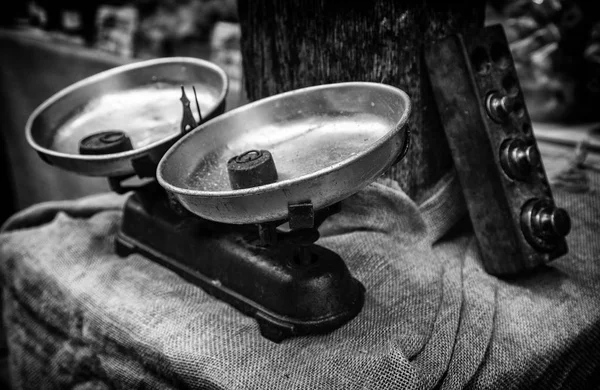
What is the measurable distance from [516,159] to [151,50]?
3038 mm

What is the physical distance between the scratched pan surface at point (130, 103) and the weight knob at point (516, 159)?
2.86 ft

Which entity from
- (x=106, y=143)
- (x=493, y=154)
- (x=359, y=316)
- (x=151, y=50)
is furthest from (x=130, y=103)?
(x=151, y=50)

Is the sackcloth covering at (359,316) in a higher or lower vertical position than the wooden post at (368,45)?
lower

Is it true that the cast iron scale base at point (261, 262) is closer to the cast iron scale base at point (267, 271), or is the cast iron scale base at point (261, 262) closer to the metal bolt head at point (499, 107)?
the cast iron scale base at point (267, 271)

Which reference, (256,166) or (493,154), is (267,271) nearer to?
(256,166)

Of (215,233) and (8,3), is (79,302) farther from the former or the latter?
(8,3)

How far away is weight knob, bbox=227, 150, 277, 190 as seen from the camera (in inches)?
53.7

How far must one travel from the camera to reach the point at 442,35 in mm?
1869

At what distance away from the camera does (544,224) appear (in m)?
1.81

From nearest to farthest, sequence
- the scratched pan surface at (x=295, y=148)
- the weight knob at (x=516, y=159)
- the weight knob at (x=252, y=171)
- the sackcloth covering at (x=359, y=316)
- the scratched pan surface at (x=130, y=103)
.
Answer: the scratched pan surface at (x=295, y=148)
the weight knob at (x=252, y=171)
the sackcloth covering at (x=359, y=316)
the weight knob at (x=516, y=159)
the scratched pan surface at (x=130, y=103)

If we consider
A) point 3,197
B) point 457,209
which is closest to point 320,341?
point 457,209

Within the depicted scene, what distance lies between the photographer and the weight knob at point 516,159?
1811mm

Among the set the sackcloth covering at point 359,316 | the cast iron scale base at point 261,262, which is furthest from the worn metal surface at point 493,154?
the cast iron scale base at point 261,262

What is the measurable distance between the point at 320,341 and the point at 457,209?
75 cm
